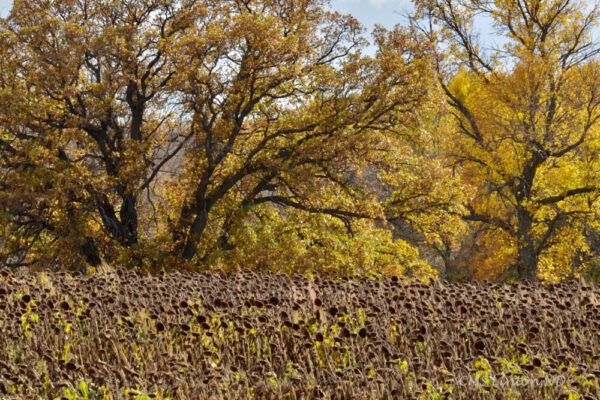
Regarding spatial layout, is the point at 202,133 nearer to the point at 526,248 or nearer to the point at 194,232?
the point at 194,232

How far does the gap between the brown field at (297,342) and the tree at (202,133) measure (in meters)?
8.13

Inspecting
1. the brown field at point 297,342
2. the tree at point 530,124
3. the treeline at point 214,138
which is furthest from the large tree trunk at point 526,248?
the brown field at point 297,342

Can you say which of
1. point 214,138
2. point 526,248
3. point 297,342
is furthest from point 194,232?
point 526,248

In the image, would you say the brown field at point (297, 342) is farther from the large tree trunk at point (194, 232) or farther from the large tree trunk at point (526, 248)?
the large tree trunk at point (526, 248)

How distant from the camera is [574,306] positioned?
5.43m

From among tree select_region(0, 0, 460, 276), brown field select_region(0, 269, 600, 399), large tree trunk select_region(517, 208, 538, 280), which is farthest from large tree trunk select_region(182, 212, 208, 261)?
large tree trunk select_region(517, 208, 538, 280)

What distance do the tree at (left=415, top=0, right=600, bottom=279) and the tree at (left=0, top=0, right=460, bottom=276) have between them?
8.09 m

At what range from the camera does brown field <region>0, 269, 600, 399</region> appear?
3.83 m

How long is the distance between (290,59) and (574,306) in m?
10.2

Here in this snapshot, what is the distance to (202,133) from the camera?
15.0 meters

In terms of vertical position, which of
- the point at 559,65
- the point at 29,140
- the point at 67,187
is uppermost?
the point at 559,65

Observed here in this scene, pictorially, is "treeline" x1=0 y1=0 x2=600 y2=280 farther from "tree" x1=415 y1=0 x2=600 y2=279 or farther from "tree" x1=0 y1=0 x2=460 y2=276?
"tree" x1=415 y1=0 x2=600 y2=279

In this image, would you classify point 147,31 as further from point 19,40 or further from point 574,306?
point 574,306

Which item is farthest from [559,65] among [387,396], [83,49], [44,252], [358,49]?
[387,396]
